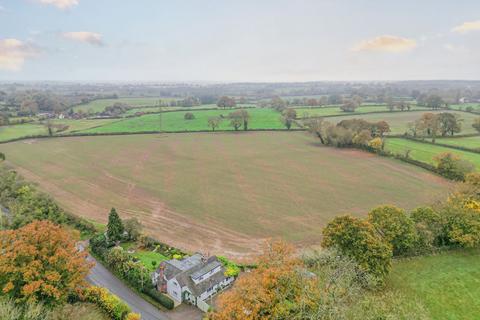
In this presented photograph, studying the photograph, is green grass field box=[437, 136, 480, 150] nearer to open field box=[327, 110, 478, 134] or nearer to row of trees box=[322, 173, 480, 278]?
open field box=[327, 110, 478, 134]

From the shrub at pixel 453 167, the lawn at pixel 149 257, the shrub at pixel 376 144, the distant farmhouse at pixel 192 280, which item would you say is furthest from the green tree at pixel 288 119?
the distant farmhouse at pixel 192 280

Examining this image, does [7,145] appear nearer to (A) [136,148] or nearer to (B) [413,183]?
(A) [136,148]

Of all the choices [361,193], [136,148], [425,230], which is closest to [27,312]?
[425,230]

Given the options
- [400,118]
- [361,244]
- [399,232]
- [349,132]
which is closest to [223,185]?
[399,232]

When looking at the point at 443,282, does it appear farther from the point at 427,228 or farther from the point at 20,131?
the point at 20,131

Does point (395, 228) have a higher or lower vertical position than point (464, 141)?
lower
